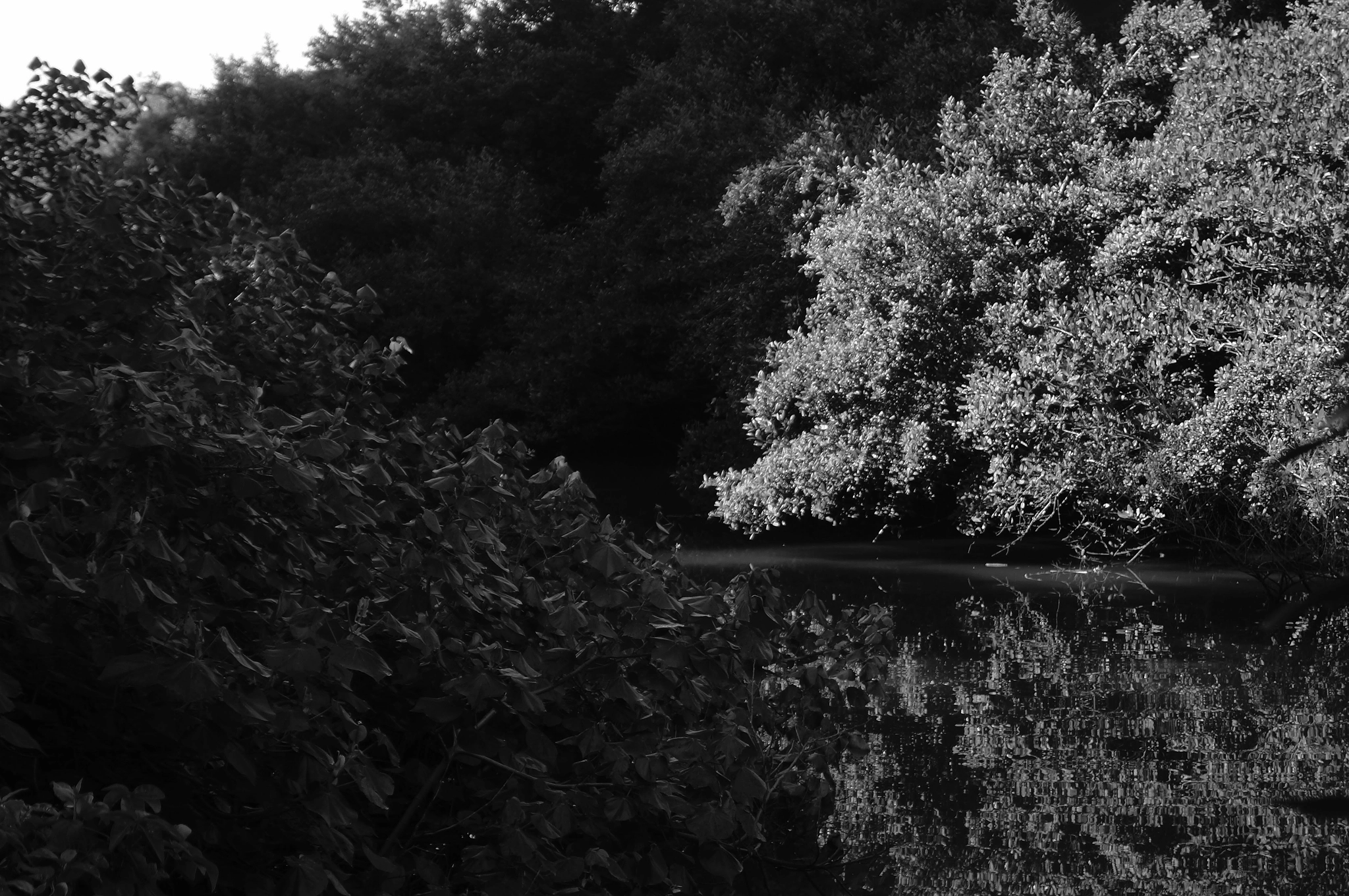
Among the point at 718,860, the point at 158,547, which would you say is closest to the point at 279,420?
the point at 158,547

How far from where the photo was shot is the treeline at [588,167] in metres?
17.2

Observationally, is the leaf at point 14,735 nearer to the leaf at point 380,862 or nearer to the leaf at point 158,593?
the leaf at point 158,593

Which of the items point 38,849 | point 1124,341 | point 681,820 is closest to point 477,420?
point 1124,341

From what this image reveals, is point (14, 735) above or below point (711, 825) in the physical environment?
above

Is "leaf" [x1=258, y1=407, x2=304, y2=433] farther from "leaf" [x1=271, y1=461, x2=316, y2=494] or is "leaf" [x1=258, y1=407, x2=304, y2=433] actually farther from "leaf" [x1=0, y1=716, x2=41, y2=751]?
"leaf" [x1=0, y1=716, x2=41, y2=751]

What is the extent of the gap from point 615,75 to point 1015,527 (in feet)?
42.3

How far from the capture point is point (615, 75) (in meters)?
24.5

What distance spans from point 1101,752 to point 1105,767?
0.25m

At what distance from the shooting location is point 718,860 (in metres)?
3.48

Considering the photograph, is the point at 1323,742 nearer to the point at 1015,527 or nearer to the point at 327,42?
the point at 1015,527

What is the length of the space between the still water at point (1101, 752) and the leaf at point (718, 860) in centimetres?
96

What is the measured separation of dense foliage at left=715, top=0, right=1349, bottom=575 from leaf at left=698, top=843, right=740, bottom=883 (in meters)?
6.62

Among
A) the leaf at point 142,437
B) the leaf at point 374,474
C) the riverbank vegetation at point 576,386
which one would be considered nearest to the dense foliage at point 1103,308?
the riverbank vegetation at point 576,386

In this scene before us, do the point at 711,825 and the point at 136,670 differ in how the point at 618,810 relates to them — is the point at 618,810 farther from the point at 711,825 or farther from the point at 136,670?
the point at 136,670
